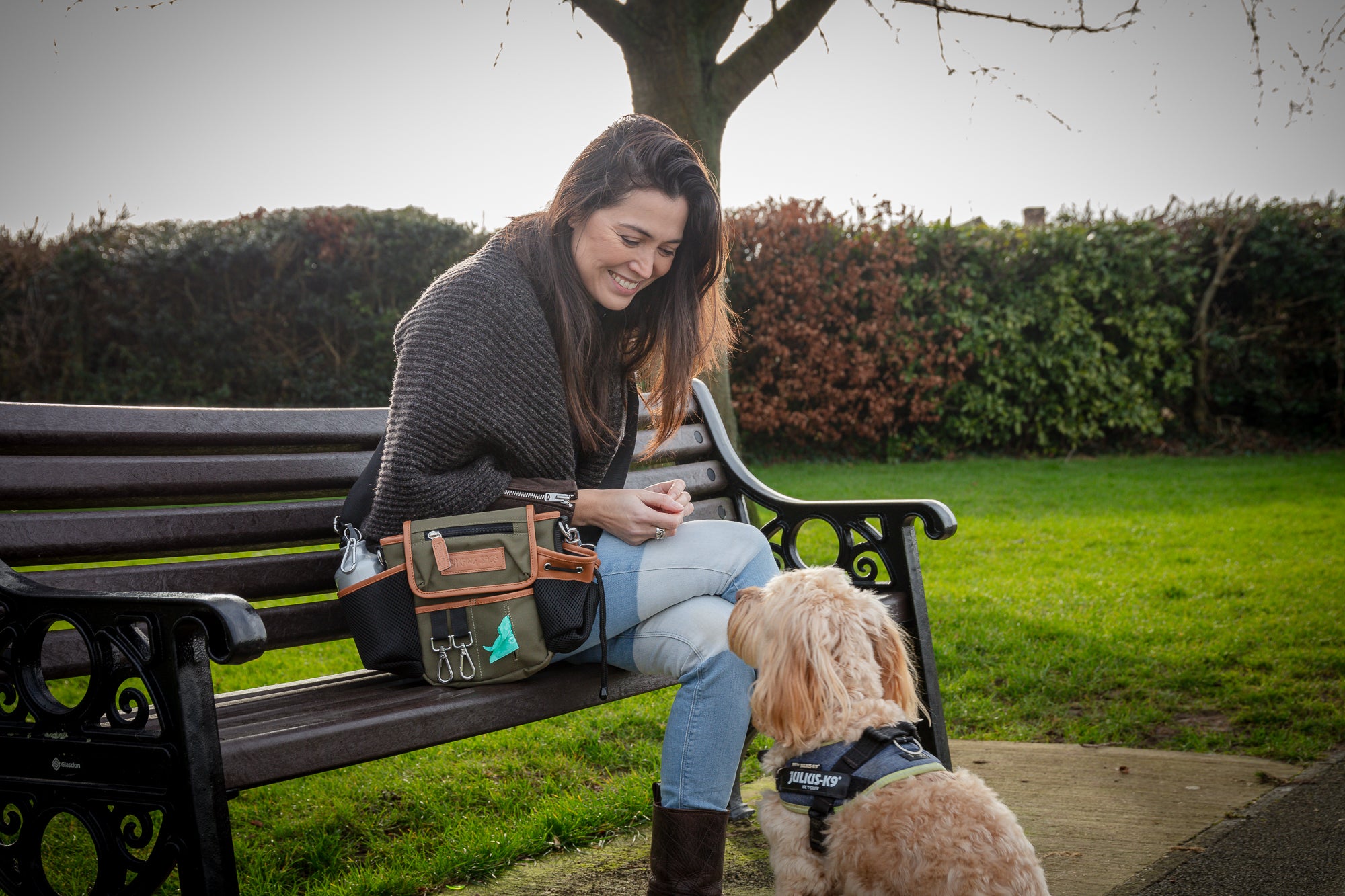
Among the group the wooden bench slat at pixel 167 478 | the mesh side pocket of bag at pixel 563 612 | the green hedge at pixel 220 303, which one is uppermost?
the green hedge at pixel 220 303

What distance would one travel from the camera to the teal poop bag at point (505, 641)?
2102 millimetres

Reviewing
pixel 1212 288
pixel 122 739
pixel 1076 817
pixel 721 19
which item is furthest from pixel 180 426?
pixel 1212 288

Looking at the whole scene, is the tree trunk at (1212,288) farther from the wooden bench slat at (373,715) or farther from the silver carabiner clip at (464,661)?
the silver carabiner clip at (464,661)

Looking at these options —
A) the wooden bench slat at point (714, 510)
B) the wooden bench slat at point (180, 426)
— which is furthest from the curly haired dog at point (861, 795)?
the wooden bench slat at point (180, 426)

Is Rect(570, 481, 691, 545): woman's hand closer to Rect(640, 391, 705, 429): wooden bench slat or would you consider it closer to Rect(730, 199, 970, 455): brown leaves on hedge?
Rect(640, 391, 705, 429): wooden bench slat

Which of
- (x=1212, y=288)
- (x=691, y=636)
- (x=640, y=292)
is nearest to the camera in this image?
(x=691, y=636)

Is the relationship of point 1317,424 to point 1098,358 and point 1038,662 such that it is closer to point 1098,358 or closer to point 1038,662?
point 1098,358

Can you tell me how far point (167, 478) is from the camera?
233 cm

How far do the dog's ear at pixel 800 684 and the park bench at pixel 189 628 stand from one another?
457 mm

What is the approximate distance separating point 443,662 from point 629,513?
54cm

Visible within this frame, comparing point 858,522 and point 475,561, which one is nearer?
point 475,561

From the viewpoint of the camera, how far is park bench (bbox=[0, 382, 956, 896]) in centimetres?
159

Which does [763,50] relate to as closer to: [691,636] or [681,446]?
[681,446]

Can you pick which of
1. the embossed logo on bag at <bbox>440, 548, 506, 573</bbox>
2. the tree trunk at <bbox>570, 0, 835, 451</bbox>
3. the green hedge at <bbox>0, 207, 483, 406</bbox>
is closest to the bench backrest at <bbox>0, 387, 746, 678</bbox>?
the embossed logo on bag at <bbox>440, 548, 506, 573</bbox>
